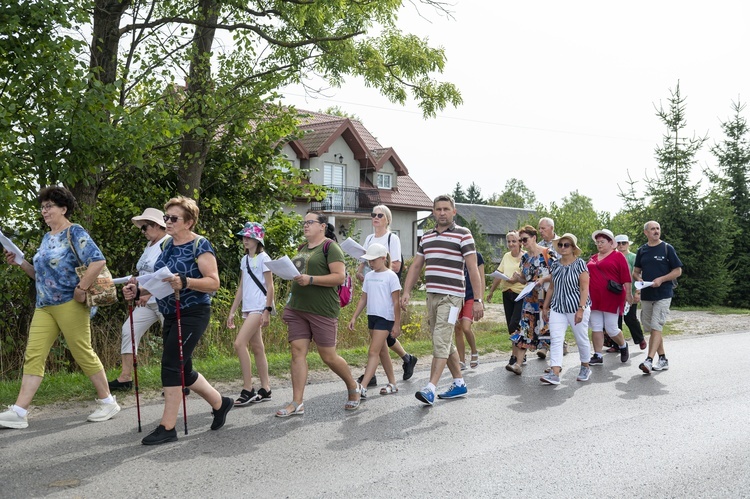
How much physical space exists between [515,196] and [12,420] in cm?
12659

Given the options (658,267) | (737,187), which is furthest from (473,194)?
(658,267)

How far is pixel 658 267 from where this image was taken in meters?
10.3

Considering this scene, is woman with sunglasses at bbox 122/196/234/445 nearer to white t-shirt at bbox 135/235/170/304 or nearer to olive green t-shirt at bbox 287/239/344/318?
olive green t-shirt at bbox 287/239/344/318

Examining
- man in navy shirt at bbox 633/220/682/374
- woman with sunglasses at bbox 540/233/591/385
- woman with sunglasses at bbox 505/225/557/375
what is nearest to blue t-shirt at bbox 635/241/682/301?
man in navy shirt at bbox 633/220/682/374

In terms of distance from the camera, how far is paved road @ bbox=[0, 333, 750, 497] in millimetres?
4891

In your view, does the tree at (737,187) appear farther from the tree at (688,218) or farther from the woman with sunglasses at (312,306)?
the woman with sunglasses at (312,306)

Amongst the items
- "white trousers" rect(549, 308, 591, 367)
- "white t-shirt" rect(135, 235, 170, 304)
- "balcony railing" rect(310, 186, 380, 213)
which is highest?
"balcony railing" rect(310, 186, 380, 213)

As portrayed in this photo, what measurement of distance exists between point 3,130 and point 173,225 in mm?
3088

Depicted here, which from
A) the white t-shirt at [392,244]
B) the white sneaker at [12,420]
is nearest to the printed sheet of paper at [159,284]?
the white sneaker at [12,420]

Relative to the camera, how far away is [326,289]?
709cm

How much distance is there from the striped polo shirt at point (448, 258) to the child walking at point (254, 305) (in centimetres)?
169

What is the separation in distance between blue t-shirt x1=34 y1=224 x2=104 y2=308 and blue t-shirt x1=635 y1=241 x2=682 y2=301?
7.17 meters

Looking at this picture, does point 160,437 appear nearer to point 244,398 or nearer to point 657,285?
point 244,398

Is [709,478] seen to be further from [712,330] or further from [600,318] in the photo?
[712,330]
